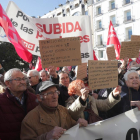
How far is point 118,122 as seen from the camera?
241 centimetres

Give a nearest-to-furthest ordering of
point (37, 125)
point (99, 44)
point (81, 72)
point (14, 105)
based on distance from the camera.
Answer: point (37, 125), point (14, 105), point (81, 72), point (99, 44)

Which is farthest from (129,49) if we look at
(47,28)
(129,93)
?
(47,28)

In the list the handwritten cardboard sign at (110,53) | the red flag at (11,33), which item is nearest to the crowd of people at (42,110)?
the red flag at (11,33)

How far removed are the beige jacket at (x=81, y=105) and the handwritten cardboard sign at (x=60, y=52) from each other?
0.52m

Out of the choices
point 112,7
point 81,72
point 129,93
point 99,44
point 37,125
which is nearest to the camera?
point 37,125

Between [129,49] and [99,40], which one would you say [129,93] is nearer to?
[129,49]

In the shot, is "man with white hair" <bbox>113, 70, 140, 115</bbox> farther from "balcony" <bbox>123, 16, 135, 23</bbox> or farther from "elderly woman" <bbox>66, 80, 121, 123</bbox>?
"balcony" <bbox>123, 16, 135, 23</bbox>

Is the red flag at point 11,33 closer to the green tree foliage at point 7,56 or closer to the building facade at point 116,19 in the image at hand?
the green tree foliage at point 7,56

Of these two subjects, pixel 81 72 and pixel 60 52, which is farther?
pixel 81 72

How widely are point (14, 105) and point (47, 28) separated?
2322 millimetres

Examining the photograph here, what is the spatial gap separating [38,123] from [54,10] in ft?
135

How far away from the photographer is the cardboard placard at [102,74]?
7.49 feet

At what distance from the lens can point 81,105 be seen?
6.97 ft

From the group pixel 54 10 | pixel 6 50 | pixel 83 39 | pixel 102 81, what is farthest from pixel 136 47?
pixel 54 10
